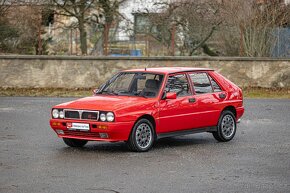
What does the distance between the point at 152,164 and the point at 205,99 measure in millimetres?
3044

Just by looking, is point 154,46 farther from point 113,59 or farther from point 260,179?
point 260,179

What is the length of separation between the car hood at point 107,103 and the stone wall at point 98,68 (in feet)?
51.1

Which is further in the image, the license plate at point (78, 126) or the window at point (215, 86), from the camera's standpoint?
the window at point (215, 86)

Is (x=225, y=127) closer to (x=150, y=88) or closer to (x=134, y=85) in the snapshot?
(x=150, y=88)

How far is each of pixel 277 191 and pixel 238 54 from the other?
22.2 m

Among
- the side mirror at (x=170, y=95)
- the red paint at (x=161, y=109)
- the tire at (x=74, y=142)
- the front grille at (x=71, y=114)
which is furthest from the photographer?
the tire at (x=74, y=142)

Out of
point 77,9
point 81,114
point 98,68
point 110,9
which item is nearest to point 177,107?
point 81,114

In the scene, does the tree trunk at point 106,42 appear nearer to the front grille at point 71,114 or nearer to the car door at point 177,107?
the car door at point 177,107

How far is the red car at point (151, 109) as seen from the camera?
13.2 meters

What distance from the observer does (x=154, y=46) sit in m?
31.2

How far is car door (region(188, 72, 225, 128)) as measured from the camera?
47.9 feet

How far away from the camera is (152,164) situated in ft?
39.5

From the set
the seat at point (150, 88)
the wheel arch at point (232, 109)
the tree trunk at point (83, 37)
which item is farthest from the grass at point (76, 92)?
the seat at point (150, 88)

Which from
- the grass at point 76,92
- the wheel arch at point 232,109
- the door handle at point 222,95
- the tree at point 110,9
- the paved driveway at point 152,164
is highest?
the tree at point 110,9
